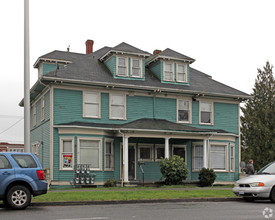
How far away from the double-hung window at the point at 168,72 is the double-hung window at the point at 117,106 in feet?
12.3

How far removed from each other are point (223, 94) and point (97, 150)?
30.9ft

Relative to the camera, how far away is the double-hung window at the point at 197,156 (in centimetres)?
2837

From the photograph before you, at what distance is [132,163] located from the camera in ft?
88.5

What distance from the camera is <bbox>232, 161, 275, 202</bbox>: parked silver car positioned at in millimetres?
14672

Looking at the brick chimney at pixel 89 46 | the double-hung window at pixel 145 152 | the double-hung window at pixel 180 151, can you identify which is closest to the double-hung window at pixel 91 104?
the double-hung window at pixel 145 152

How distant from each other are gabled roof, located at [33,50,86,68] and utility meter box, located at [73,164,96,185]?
10.1 metres

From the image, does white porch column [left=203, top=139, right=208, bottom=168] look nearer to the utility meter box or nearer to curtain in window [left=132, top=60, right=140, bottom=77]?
curtain in window [left=132, top=60, right=140, bottom=77]

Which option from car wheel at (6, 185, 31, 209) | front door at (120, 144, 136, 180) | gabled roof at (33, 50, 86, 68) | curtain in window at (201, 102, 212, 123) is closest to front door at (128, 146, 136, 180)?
front door at (120, 144, 136, 180)

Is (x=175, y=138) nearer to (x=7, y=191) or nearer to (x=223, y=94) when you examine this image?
(x=223, y=94)

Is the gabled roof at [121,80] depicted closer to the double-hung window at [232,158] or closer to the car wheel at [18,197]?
the double-hung window at [232,158]

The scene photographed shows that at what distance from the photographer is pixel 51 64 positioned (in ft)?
104

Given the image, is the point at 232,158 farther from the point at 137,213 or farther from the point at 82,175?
the point at 137,213

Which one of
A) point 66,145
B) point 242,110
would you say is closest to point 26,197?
point 66,145

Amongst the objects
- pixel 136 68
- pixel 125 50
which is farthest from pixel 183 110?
pixel 125 50
